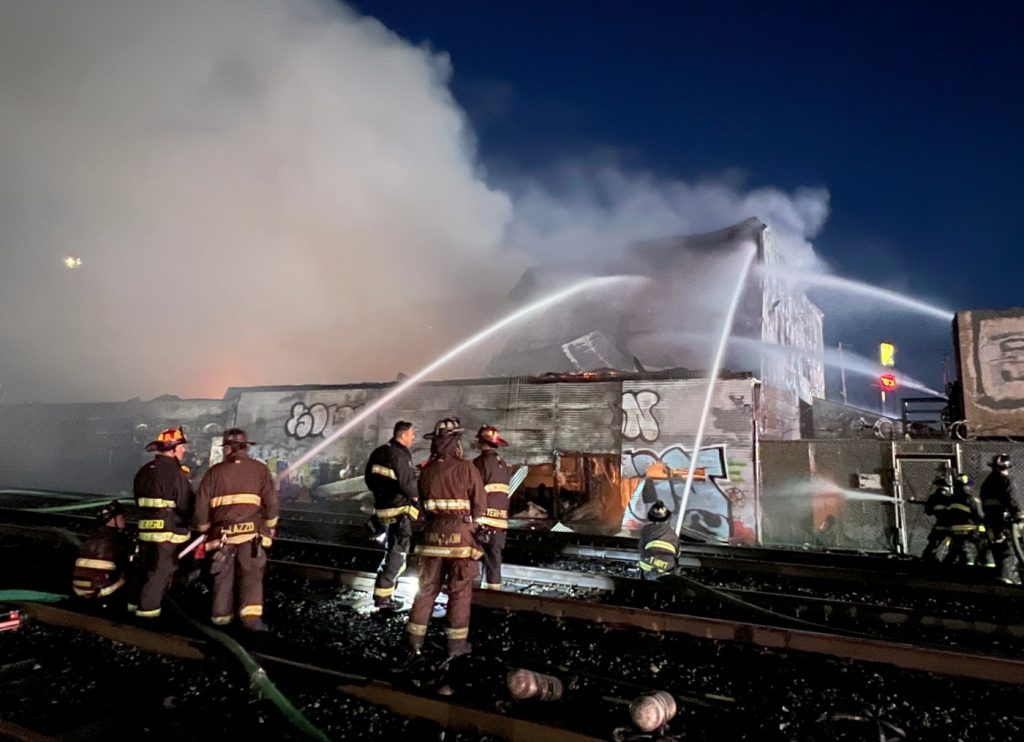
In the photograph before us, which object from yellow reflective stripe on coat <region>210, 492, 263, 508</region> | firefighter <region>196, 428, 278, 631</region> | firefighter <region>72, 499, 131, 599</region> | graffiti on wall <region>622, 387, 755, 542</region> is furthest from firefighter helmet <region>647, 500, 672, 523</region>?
graffiti on wall <region>622, 387, 755, 542</region>

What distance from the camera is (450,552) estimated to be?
4.69 m

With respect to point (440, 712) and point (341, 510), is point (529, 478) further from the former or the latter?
point (440, 712)

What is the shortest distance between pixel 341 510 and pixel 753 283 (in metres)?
20.5

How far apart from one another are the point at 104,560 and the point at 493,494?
13.3 feet

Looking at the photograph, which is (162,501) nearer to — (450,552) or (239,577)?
(239,577)

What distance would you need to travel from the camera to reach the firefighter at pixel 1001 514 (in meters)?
8.23

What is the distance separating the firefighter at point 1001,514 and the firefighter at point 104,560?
36.6 ft

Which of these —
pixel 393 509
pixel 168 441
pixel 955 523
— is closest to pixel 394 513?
pixel 393 509

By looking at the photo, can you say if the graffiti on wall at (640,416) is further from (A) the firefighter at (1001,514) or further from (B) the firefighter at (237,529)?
(B) the firefighter at (237,529)

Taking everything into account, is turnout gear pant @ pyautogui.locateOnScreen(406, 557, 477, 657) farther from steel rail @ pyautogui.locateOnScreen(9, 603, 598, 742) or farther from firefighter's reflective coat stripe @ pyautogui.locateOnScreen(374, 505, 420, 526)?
firefighter's reflective coat stripe @ pyautogui.locateOnScreen(374, 505, 420, 526)

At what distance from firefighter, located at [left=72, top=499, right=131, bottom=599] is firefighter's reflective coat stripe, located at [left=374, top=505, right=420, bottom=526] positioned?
2701mm

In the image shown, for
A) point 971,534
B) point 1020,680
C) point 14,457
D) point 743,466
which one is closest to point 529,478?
point 743,466

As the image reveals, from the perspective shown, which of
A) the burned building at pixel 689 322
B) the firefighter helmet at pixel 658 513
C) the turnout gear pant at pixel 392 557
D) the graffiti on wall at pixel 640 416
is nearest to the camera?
the turnout gear pant at pixel 392 557

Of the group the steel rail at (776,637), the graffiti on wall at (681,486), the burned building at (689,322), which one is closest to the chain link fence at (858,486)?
the graffiti on wall at (681,486)
